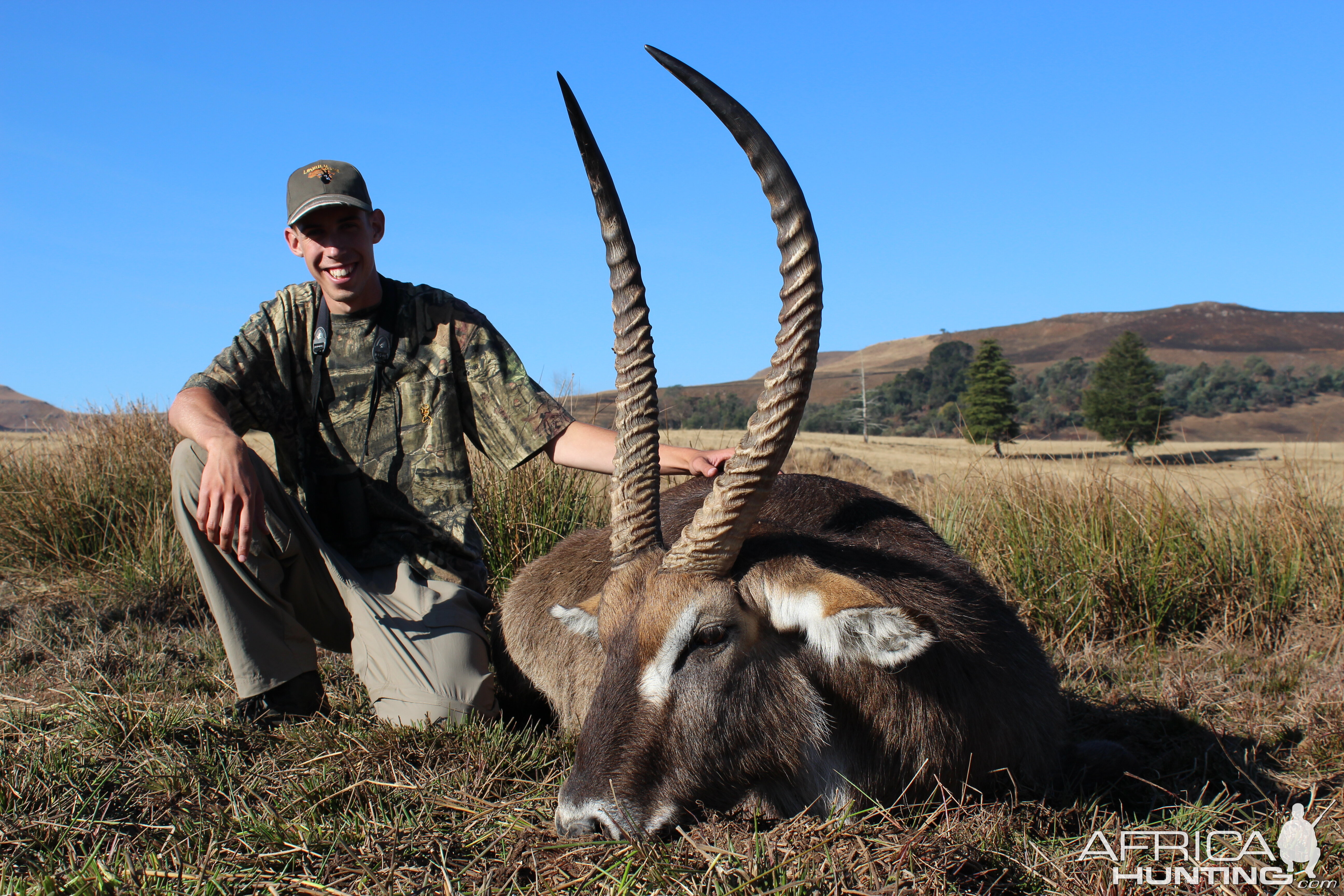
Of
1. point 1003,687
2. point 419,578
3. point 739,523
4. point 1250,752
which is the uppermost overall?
point 739,523

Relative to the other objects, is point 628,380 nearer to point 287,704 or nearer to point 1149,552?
point 287,704

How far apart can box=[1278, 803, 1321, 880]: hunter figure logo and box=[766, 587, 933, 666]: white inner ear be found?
4.54ft

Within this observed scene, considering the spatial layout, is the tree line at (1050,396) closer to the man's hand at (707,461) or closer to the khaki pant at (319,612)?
the man's hand at (707,461)

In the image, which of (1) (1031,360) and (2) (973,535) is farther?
(1) (1031,360)

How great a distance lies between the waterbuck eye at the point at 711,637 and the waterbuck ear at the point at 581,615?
23.1 inches

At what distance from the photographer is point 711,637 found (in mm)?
2990

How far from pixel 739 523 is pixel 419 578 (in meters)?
2.26

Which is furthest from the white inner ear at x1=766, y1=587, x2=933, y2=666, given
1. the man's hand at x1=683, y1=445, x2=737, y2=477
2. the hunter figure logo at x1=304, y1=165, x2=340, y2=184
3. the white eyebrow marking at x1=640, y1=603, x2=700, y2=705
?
the hunter figure logo at x1=304, y1=165, x2=340, y2=184

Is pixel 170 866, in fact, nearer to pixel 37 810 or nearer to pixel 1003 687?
pixel 37 810

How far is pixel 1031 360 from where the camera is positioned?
367 ft

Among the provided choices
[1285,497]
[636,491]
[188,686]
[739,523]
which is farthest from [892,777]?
[1285,497]

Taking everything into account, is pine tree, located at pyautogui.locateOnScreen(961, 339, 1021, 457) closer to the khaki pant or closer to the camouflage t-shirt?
the camouflage t-shirt

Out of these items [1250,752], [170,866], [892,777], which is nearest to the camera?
[170,866]

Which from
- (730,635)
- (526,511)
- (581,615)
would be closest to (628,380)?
(581,615)
